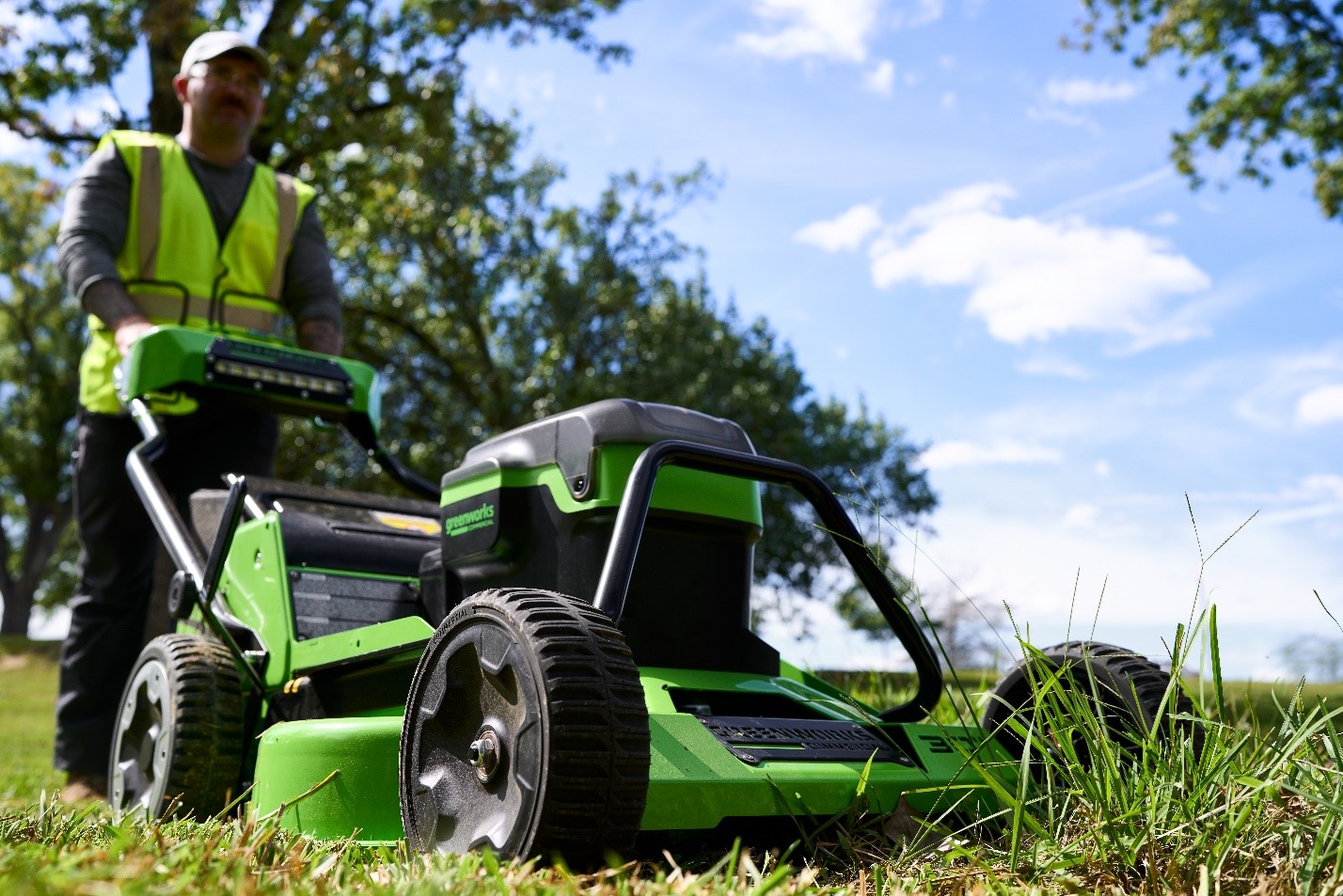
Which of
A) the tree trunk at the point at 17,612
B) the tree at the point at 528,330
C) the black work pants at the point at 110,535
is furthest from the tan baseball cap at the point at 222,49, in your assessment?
the tree trunk at the point at 17,612

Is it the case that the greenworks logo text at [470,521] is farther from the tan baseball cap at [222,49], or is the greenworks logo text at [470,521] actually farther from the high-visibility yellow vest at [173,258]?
the tan baseball cap at [222,49]

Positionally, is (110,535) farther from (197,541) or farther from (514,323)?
(514,323)

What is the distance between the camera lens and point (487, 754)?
1.93 meters

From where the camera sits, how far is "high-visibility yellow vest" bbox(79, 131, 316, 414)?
4215 millimetres

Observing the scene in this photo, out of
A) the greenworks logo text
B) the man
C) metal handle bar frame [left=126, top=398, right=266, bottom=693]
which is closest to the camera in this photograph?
the greenworks logo text

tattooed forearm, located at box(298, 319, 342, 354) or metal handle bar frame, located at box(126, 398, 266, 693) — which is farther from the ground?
tattooed forearm, located at box(298, 319, 342, 354)

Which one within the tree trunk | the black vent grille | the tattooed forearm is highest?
the tattooed forearm

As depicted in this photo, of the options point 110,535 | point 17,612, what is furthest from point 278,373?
point 17,612

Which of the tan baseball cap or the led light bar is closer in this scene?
the led light bar

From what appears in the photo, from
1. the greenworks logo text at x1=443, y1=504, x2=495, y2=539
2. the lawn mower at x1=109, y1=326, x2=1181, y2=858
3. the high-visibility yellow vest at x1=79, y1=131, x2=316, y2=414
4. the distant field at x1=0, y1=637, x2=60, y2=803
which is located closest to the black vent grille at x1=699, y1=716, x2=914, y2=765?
the lawn mower at x1=109, y1=326, x2=1181, y2=858

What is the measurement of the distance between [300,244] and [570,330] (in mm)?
11522

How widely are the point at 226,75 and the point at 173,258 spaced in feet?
2.20

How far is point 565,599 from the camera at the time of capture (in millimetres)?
1948

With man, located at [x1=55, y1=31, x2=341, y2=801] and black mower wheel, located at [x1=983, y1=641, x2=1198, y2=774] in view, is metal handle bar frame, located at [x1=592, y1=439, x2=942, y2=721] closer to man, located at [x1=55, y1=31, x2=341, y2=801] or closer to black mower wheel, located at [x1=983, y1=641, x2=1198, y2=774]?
black mower wheel, located at [x1=983, y1=641, x2=1198, y2=774]
